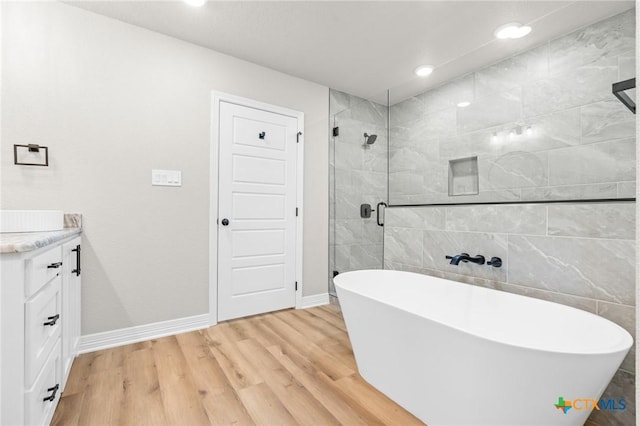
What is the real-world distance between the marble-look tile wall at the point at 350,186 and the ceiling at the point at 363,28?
0.54 m

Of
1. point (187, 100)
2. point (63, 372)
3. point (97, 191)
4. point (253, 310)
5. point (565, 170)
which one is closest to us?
point (63, 372)

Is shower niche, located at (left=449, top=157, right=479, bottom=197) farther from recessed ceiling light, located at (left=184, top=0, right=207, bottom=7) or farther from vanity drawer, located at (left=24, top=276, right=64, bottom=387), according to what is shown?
vanity drawer, located at (left=24, top=276, right=64, bottom=387)

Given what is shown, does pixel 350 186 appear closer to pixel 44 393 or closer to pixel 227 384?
pixel 227 384

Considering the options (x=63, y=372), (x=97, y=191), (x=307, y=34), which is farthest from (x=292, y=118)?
(x=63, y=372)

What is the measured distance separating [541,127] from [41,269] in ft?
9.67

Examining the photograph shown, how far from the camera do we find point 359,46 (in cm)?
256

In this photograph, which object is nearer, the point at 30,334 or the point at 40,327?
the point at 30,334

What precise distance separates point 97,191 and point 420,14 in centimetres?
276

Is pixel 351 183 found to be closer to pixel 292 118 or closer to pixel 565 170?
pixel 292 118

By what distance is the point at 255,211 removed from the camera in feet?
9.26

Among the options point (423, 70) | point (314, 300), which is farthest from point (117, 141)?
point (423, 70)

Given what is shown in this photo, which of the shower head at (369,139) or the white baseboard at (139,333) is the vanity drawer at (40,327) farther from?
the shower head at (369,139)

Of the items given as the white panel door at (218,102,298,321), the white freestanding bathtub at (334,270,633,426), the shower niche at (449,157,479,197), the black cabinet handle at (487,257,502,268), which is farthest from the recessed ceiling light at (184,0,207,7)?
the black cabinet handle at (487,257,502,268)

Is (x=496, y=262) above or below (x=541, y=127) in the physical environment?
below
